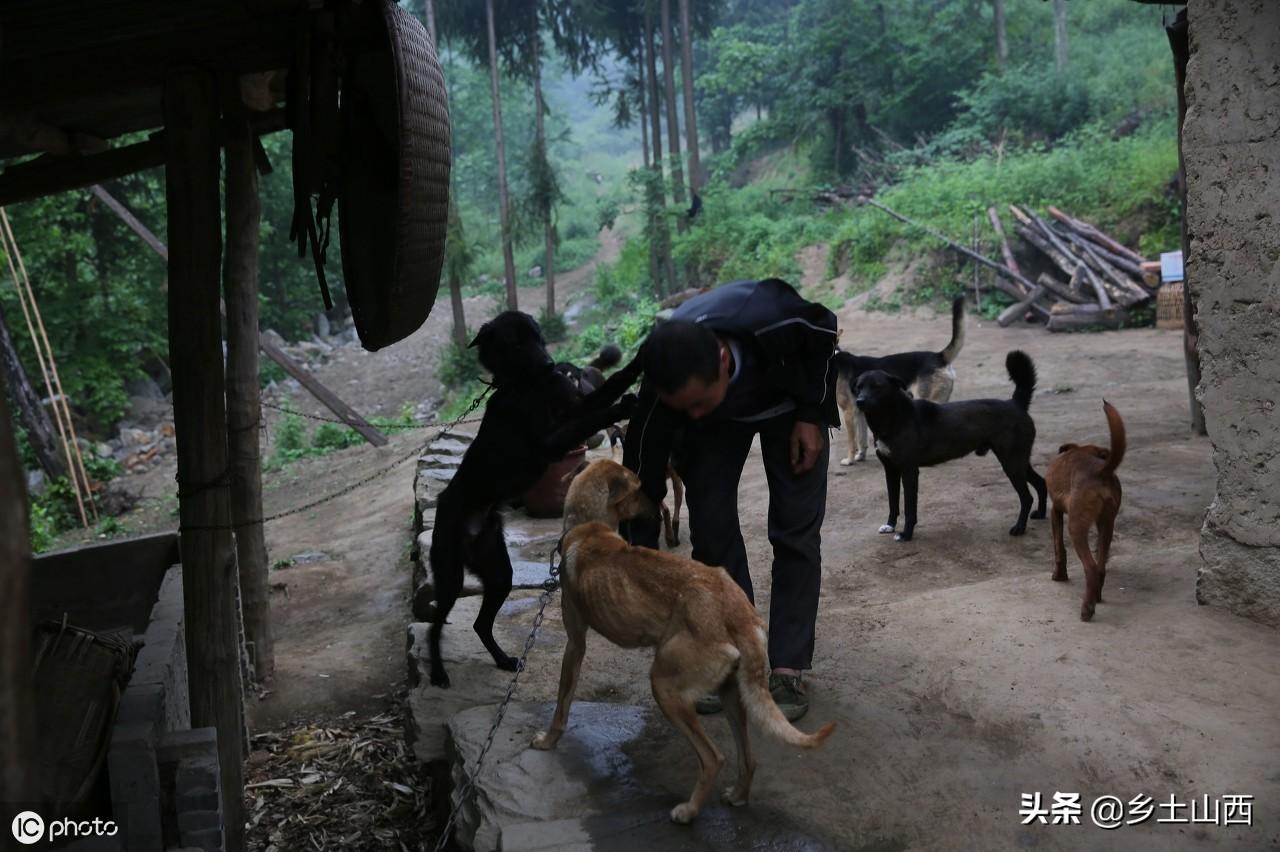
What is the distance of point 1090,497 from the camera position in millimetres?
4676

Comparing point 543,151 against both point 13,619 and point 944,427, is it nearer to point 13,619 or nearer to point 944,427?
point 944,427

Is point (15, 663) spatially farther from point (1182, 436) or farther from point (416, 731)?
point (1182, 436)

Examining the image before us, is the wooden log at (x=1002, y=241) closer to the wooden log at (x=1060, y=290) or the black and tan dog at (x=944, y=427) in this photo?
the wooden log at (x=1060, y=290)

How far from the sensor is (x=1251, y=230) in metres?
4.26

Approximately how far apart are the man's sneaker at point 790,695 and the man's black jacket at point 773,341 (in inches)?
36.1

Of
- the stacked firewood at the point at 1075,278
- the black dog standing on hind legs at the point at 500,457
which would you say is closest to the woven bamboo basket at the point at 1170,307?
the stacked firewood at the point at 1075,278

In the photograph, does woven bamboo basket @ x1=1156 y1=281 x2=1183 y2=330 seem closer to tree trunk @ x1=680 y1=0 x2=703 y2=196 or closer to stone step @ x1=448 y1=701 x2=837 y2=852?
tree trunk @ x1=680 y1=0 x2=703 y2=196

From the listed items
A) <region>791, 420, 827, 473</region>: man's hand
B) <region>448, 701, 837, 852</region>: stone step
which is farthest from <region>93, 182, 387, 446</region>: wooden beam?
<region>791, 420, 827, 473</region>: man's hand

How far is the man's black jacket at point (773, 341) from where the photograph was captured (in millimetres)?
3766

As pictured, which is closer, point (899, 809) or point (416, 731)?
point (899, 809)

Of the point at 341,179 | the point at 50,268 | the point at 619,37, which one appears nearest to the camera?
the point at 341,179

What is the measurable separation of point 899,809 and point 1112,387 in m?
9.58

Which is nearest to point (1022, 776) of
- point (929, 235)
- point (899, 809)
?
point (899, 809)

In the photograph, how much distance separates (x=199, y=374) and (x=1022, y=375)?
194 inches
